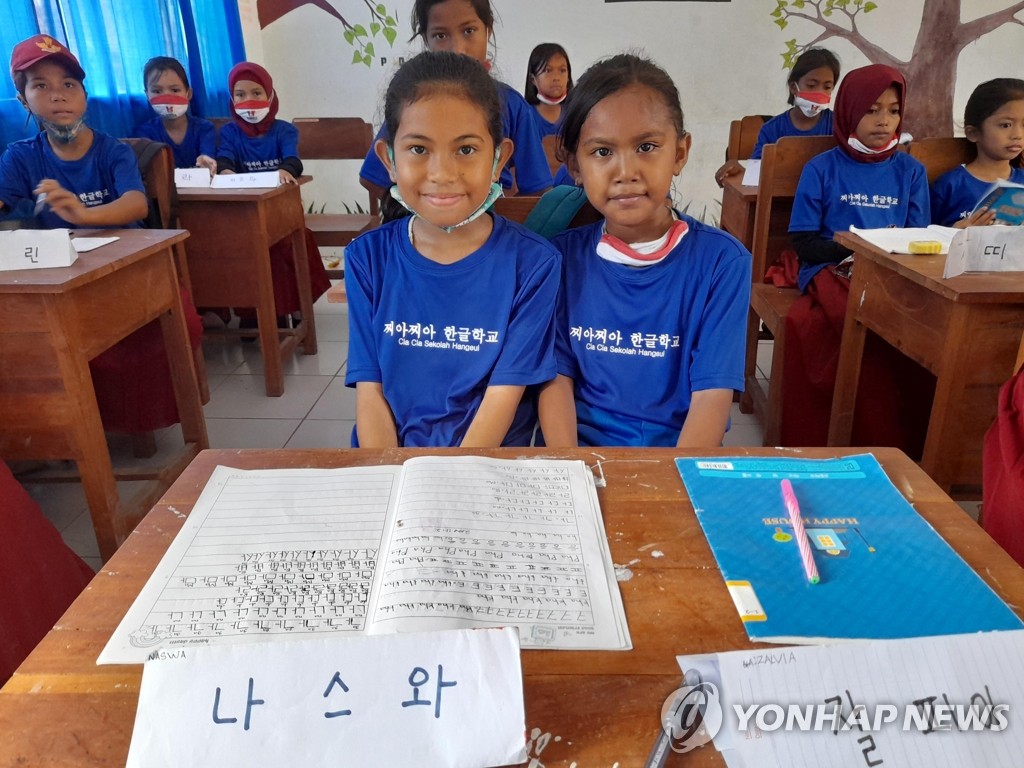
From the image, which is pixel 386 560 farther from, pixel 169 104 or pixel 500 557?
pixel 169 104

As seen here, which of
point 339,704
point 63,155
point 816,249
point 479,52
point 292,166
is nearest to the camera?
point 339,704

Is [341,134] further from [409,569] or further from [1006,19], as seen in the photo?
[1006,19]

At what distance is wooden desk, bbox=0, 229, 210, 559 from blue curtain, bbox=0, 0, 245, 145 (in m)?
1.59

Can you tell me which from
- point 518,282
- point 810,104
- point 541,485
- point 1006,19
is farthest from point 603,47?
point 541,485

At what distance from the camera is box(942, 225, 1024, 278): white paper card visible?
1.29m

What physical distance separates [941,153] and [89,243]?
8.24ft

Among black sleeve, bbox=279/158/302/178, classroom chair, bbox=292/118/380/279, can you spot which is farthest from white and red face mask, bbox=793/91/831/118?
black sleeve, bbox=279/158/302/178

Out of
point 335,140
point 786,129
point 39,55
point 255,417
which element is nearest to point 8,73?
point 39,55

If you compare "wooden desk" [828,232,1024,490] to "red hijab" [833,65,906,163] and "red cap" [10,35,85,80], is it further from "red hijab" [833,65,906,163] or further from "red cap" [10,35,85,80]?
"red cap" [10,35,85,80]

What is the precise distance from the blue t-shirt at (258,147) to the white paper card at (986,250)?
277 cm

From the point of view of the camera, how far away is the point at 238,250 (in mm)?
2572

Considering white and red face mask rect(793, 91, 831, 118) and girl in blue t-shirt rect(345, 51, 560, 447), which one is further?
white and red face mask rect(793, 91, 831, 118)

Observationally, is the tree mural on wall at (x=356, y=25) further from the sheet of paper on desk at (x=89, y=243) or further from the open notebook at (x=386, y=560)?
the open notebook at (x=386, y=560)

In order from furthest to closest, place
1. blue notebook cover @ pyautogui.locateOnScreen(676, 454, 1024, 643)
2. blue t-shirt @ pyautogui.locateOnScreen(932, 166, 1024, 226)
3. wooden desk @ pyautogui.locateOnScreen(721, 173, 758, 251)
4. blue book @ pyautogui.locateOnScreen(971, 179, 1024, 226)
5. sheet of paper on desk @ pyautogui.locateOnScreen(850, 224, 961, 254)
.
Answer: wooden desk @ pyautogui.locateOnScreen(721, 173, 758, 251) < blue t-shirt @ pyautogui.locateOnScreen(932, 166, 1024, 226) < blue book @ pyautogui.locateOnScreen(971, 179, 1024, 226) < sheet of paper on desk @ pyautogui.locateOnScreen(850, 224, 961, 254) < blue notebook cover @ pyautogui.locateOnScreen(676, 454, 1024, 643)
